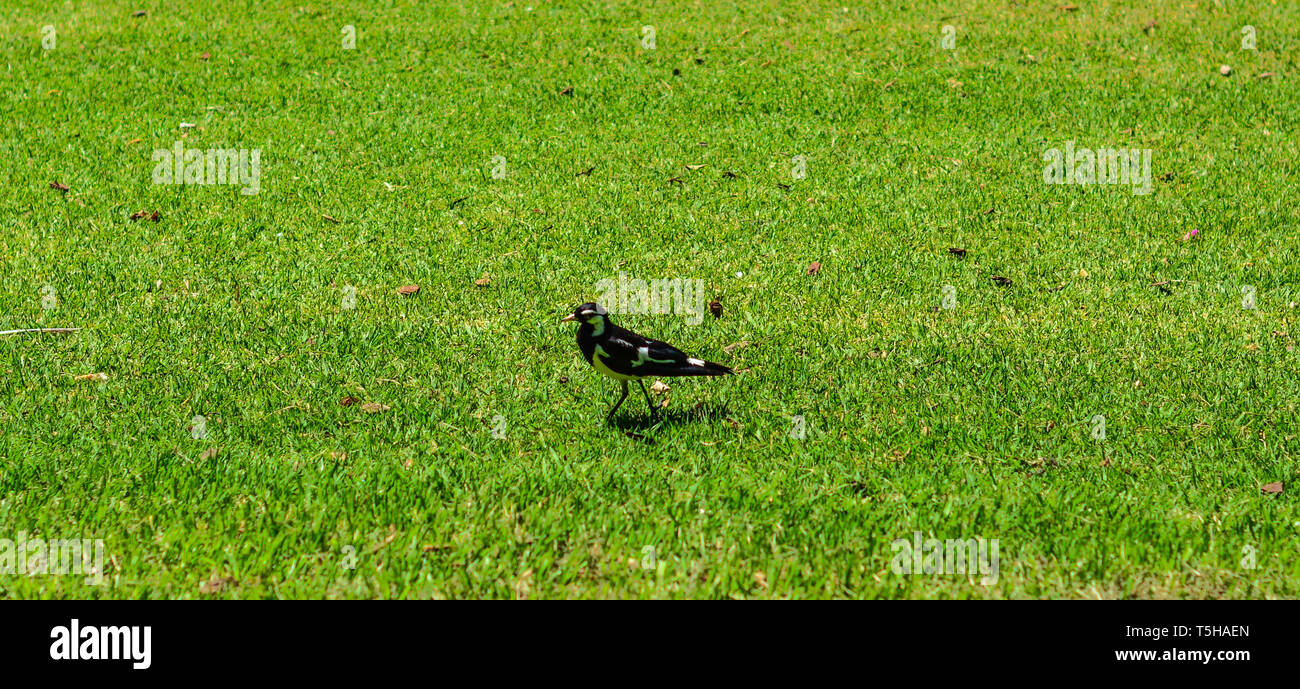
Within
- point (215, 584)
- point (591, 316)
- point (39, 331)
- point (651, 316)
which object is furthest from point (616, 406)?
point (39, 331)

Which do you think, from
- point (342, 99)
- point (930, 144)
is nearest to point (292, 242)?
point (342, 99)

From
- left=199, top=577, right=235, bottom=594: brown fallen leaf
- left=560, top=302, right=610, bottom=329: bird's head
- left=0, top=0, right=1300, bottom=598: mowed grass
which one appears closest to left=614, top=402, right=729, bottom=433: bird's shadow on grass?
left=0, top=0, right=1300, bottom=598: mowed grass

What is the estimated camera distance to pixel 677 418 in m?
5.23

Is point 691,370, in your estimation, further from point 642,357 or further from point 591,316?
point 591,316

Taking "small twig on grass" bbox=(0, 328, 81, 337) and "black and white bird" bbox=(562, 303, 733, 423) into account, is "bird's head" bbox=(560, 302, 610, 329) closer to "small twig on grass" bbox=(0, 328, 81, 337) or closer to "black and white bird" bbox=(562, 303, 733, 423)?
"black and white bird" bbox=(562, 303, 733, 423)

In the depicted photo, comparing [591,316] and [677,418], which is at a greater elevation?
[591,316]

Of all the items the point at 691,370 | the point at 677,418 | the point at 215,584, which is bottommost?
the point at 215,584

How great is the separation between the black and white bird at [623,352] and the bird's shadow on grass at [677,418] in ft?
1.23

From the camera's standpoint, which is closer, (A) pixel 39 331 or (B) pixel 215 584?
(B) pixel 215 584

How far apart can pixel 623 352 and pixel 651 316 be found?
188cm

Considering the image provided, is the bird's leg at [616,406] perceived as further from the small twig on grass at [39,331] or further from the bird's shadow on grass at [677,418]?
the small twig on grass at [39,331]

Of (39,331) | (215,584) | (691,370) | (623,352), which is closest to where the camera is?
(215,584)

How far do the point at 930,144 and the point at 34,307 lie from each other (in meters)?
7.78
